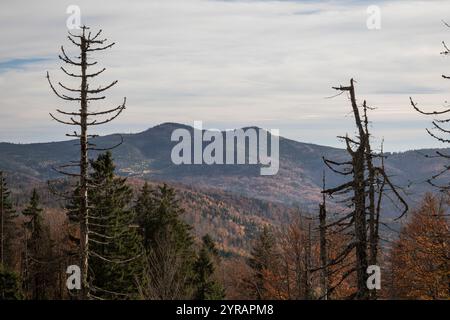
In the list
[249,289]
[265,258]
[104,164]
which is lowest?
[249,289]

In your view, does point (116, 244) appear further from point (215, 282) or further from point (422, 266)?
point (422, 266)

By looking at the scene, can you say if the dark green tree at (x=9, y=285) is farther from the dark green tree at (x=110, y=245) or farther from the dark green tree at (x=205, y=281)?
the dark green tree at (x=205, y=281)

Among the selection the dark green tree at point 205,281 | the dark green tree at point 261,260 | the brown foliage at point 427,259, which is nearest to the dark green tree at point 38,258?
the dark green tree at point 205,281

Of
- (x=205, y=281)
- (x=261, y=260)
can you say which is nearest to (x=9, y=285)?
(x=205, y=281)

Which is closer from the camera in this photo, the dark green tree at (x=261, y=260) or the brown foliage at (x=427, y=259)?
the brown foliage at (x=427, y=259)

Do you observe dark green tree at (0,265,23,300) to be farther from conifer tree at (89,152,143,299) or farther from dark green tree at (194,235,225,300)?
dark green tree at (194,235,225,300)

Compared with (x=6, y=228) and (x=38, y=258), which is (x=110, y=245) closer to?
(x=38, y=258)

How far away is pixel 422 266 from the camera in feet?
104

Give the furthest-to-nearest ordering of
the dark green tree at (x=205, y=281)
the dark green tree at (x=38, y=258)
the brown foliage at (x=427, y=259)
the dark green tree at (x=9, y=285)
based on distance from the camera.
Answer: the dark green tree at (x=38, y=258) → the dark green tree at (x=205, y=281) → the dark green tree at (x=9, y=285) → the brown foliage at (x=427, y=259)

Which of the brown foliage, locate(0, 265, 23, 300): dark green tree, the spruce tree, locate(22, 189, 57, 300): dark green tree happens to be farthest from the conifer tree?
the spruce tree

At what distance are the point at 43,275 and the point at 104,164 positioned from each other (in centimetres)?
2417
